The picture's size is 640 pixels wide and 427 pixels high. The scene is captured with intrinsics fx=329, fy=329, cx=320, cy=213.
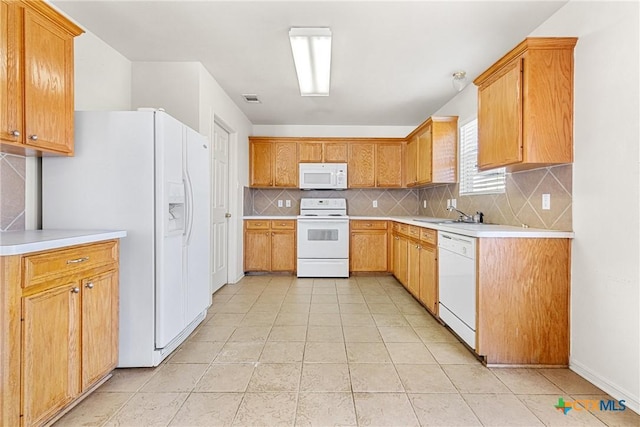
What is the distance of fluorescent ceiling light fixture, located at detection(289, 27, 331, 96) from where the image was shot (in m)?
2.44

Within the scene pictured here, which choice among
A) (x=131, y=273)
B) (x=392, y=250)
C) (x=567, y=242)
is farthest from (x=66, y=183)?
(x=392, y=250)

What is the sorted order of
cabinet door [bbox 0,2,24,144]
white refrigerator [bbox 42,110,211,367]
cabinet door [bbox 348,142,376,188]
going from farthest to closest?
cabinet door [bbox 348,142,376,188]
white refrigerator [bbox 42,110,211,367]
cabinet door [bbox 0,2,24,144]

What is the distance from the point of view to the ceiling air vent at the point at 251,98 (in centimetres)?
396

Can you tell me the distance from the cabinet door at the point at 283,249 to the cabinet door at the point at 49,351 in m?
3.32

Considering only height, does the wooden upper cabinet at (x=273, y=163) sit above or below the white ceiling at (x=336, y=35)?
below

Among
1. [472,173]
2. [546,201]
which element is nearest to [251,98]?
[472,173]

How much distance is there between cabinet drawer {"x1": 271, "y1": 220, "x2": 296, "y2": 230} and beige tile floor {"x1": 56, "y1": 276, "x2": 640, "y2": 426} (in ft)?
6.79

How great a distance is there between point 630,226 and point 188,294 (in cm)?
280

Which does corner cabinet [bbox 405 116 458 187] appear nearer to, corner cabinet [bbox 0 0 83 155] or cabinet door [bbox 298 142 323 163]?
cabinet door [bbox 298 142 323 163]

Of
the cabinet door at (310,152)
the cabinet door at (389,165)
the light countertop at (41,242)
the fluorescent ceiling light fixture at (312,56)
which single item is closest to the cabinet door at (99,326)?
the light countertop at (41,242)

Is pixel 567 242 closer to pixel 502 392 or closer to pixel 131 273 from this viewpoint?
pixel 502 392

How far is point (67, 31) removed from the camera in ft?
6.32

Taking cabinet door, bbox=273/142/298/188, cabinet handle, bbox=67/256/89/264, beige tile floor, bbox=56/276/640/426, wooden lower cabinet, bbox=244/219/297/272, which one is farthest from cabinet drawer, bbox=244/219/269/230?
cabinet handle, bbox=67/256/89/264

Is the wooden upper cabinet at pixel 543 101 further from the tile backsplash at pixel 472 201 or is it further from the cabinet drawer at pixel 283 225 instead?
the cabinet drawer at pixel 283 225
